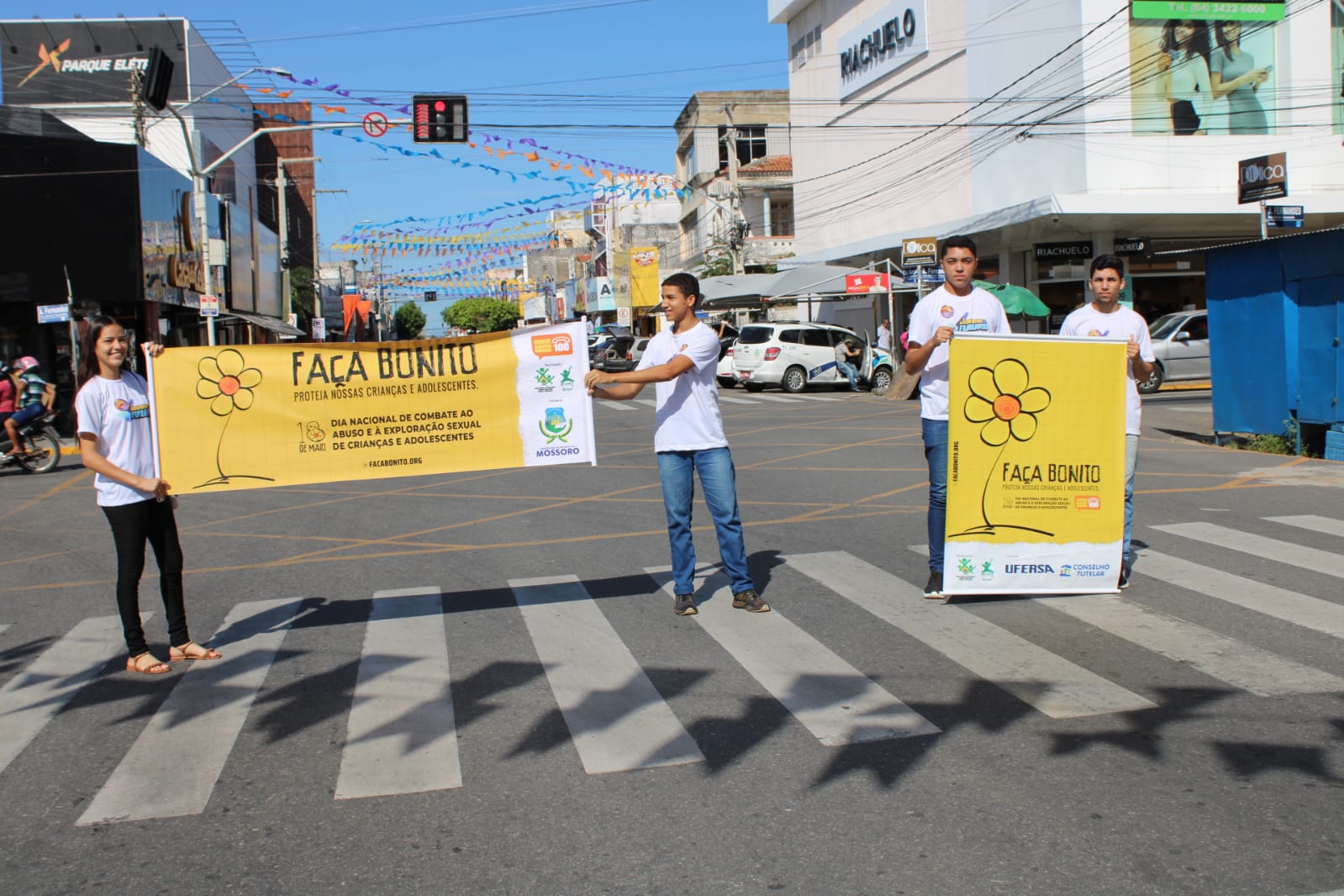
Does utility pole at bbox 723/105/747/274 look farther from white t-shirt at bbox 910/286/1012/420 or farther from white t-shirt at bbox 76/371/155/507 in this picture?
white t-shirt at bbox 76/371/155/507

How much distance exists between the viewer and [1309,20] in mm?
30062

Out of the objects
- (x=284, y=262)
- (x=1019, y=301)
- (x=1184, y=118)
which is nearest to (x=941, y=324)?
(x=1019, y=301)

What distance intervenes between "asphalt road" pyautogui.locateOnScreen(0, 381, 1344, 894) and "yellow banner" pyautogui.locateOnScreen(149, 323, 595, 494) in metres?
0.95

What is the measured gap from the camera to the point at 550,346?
6672 mm

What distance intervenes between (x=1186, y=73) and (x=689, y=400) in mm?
28146

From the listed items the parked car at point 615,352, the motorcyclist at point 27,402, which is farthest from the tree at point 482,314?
the motorcyclist at point 27,402

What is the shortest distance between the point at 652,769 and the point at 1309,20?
1293 inches

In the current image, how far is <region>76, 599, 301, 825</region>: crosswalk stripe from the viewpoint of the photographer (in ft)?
13.6

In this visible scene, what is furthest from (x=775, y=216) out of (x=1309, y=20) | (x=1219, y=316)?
(x=1219, y=316)

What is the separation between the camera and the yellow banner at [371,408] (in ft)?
20.2

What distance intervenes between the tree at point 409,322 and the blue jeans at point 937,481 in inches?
4104

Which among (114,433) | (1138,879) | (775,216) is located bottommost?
(1138,879)

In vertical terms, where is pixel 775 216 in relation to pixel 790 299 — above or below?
above

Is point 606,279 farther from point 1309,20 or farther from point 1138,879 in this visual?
point 1138,879
